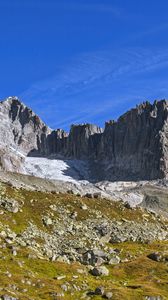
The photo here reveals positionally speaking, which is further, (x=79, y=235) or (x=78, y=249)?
(x=79, y=235)

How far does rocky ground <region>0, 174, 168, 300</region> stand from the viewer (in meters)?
64.1

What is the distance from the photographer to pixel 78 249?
9000 cm

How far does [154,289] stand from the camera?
247 feet

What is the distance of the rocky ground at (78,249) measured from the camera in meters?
64.1

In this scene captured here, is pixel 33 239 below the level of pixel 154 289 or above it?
above

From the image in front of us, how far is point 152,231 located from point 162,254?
84.4 ft

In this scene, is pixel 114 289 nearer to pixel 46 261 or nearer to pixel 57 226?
pixel 46 261

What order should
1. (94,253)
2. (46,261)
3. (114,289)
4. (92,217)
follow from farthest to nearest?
(92,217), (94,253), (46,261), (114,289)

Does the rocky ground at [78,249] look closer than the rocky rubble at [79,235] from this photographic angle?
Yes

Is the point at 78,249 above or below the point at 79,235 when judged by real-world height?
below

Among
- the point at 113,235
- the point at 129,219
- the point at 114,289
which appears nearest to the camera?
the point at 114,289

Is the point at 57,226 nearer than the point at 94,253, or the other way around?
the point at 94,253

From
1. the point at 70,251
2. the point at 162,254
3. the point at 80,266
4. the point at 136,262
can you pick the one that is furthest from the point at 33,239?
the point at 162,254

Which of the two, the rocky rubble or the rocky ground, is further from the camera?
the rocky rubble
